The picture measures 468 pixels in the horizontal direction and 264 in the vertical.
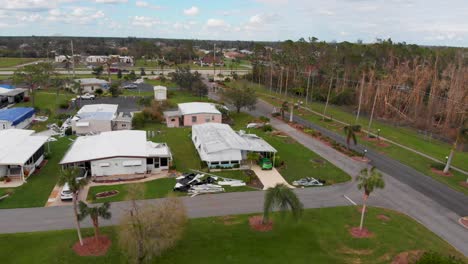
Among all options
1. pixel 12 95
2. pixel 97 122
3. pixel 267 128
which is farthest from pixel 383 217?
pixel 12 95

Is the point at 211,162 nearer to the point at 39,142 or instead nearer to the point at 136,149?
the point at 136,149

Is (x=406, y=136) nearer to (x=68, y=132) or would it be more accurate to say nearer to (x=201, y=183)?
(x=201, y=183)

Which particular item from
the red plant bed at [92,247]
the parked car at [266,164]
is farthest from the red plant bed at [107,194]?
the parked car at [266,164]

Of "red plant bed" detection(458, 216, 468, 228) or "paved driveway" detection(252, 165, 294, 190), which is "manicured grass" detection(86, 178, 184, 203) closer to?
"paved driveway" detection(252, 165, 294, 190)

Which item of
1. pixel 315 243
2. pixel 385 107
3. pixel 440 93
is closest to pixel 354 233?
pixel 315 243

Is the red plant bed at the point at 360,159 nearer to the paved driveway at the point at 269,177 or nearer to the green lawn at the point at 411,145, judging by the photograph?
the green lawn at the point at 411,145

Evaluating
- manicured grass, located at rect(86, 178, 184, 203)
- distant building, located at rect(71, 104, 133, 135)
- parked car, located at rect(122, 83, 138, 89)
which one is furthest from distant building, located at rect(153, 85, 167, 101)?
manicured grass, located at rect(86, 178, 184, 203)

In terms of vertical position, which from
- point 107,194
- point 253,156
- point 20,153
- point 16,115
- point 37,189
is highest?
point 16,115
